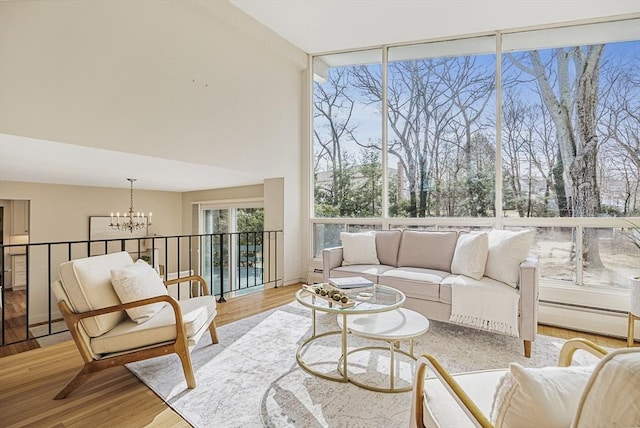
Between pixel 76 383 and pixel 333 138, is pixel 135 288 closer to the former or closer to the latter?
pixel 76 383

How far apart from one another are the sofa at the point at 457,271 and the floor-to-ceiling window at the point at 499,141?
0.66 metres

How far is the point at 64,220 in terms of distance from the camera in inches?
206

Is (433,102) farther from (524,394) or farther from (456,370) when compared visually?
(524,394)

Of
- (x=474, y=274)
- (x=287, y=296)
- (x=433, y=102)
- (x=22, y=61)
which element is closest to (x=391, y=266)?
(x=474, y=274)

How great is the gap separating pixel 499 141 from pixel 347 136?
81.7 inches

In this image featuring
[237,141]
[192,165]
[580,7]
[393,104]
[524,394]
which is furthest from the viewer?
[393,104]

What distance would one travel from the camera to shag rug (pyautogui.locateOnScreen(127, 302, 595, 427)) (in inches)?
68.3

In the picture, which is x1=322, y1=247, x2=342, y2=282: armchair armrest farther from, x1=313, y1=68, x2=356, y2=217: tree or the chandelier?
the chandelier

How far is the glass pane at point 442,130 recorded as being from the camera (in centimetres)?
387

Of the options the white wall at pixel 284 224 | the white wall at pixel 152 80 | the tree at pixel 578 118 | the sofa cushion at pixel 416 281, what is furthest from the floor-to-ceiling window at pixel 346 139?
the tree at pixel 578 118

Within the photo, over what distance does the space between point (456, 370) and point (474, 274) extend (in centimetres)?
102

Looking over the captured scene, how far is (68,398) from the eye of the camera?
6.17 feet

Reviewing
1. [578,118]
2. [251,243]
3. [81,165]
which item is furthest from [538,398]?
[251,243]

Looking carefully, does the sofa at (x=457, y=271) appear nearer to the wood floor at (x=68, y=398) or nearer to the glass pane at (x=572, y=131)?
the glass pane at (x=572, y=131)
